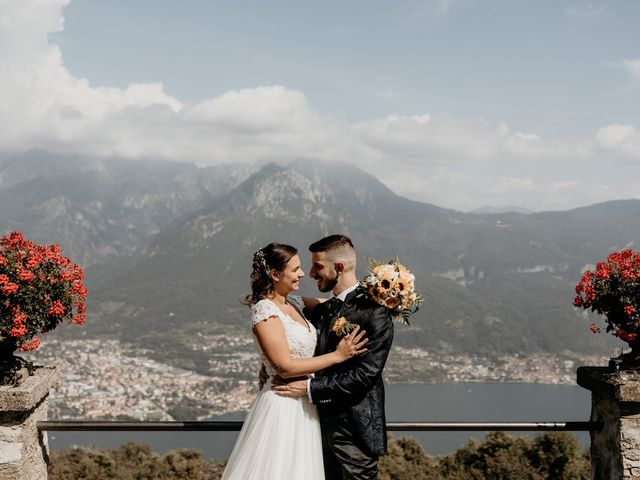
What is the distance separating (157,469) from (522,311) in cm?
16757

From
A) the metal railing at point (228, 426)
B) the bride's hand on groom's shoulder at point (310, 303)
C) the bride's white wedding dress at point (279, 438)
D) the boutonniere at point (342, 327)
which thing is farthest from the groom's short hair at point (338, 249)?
the metal railing at point (228, 426)

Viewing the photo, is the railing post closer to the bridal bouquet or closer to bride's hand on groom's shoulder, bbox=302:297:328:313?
the bridal bouquet

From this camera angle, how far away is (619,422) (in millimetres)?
3818

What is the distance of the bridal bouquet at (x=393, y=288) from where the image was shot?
3.28 meters

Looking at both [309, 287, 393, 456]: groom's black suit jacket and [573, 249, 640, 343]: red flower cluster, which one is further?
[573, 249, 640, 343]: red flower cluster

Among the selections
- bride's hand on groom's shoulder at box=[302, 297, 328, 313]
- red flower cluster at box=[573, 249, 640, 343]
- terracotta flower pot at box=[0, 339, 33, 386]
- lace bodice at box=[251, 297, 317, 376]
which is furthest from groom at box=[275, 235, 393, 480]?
terracotta flower pot at box=[0, 339, 33, 386]

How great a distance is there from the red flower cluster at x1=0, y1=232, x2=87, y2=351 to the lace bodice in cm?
114

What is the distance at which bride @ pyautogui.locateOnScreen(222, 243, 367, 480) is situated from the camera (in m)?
3.30

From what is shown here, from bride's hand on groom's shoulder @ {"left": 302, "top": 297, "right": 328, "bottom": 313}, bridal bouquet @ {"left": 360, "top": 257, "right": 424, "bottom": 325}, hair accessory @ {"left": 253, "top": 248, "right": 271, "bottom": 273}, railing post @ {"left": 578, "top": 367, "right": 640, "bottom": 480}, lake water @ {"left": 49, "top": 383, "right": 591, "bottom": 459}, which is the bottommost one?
lake water @ {"left": 49, "top": 383, "right": 591, "bottom": 459}

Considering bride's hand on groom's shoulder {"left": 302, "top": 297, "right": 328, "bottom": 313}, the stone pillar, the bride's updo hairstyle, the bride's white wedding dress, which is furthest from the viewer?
bride's hand on groom's shoulder {"left": 302, "top": 297, "right": 328, "bottom": 313}

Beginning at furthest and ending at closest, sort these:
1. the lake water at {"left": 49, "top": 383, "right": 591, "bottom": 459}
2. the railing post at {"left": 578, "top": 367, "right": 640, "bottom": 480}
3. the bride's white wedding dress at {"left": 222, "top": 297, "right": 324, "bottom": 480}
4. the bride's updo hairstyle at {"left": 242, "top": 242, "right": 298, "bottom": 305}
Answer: the lake water at {"left": 49, "top": 383, "right": 591, "bottom": 459}, the railing post at {"left": 578, "top": 367, "right": 640, "bottom": 480}, the bride's updo hairstyle at {"left": 242, "top": 242, "right": 298, "bottom": 305}, the bride's white wedding dress at {"left": 222, "top": 297, "right": 324, "bottom": 480}

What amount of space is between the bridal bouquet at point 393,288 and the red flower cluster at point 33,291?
1.78 meters

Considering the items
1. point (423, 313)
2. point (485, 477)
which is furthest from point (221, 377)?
point (485, 477)

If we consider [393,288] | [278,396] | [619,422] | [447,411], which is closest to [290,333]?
[278,396]
